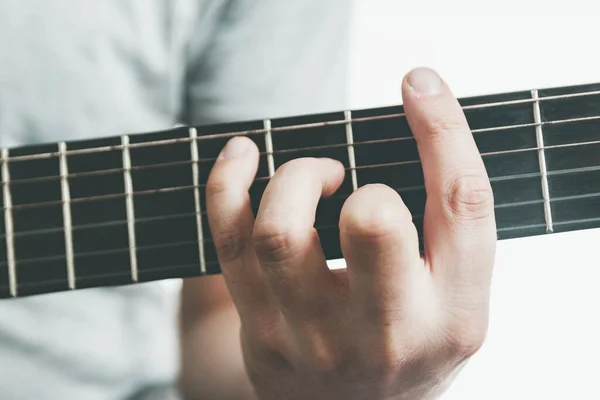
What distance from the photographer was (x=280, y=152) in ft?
1.79

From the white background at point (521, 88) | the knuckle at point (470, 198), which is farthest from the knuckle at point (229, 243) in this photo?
the white background at point (521, 88)

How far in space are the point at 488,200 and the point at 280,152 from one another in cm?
22

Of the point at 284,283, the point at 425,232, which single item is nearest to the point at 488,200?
the point at 425,232

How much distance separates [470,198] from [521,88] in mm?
623

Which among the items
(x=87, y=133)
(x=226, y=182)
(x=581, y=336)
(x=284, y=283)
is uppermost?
(x=87, y=133)

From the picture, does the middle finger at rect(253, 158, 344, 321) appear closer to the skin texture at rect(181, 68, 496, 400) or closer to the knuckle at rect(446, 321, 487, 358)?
the skin texture at rect(181, 68, 496, 400)

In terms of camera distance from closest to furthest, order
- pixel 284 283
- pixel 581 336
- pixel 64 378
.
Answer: pixel 284 283 < pixel 64 378 < pixel 581 336

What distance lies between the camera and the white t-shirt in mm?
722

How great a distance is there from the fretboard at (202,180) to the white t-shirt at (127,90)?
19 centimetres

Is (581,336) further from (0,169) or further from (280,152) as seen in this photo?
(0,169)

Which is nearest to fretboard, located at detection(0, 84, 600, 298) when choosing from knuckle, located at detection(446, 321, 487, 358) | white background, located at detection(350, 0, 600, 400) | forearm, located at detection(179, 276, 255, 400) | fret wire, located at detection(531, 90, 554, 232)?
fret wire, located at detection(531, 90, 554, 232)

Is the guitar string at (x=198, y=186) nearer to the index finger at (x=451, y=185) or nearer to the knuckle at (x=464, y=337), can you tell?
the index finger at (x=451, y=185)

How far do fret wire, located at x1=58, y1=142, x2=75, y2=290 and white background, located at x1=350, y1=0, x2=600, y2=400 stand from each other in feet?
2.02

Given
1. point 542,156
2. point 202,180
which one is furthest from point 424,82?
point 202,180
